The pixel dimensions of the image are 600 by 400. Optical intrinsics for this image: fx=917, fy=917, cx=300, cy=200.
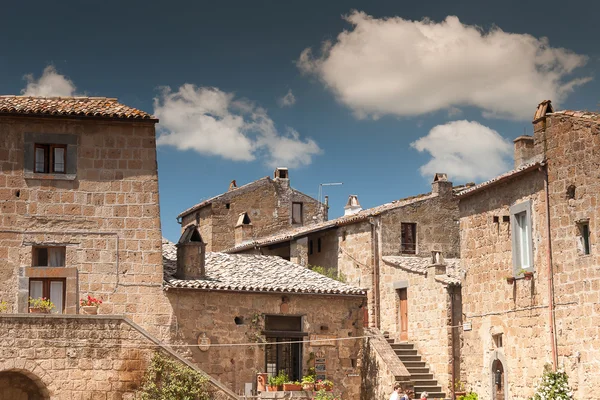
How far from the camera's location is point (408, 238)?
3544 centimetres

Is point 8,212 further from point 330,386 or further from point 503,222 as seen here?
point 503,222

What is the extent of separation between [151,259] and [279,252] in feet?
47.8

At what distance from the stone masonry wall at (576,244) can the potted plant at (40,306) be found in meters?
13.1

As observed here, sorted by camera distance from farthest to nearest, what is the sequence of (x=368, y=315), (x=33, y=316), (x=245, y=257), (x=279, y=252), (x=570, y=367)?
1. (x=279, y=252)
2. (x=368, y=315)
3. (x=245, y=257)
4. (x=33, y=316)
5. (x=570, y=367)

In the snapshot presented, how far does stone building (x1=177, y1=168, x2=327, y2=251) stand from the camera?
145ft

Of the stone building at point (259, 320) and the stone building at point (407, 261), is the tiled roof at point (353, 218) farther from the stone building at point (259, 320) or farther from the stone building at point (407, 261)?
the stone building at point (259, 320)

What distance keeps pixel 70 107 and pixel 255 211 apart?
791 inches

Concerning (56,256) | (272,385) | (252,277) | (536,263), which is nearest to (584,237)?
(536,263)

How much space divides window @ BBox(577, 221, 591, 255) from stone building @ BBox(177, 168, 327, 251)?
23.7 metres

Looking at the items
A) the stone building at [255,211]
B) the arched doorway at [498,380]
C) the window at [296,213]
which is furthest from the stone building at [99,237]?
the window at [296,213]

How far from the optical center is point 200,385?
23641mm

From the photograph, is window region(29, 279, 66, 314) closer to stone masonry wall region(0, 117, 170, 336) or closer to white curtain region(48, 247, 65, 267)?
stone masonry wall region(0, 117, 170, 336)

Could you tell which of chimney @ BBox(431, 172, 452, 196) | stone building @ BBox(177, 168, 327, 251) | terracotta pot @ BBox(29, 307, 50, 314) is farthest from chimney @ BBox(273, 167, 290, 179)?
terracotta pot @ BBox(29, 307, 50, 314)

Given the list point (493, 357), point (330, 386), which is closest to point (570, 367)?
point (493, 357)
